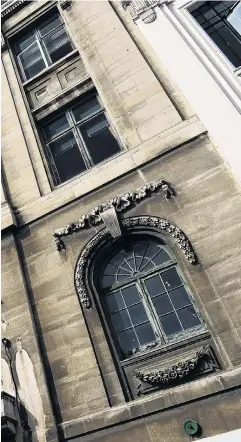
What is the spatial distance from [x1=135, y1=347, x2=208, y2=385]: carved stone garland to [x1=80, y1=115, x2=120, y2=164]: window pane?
5374 mm

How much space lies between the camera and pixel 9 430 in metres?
7.54

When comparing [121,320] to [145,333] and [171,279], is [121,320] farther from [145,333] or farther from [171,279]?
[171,279]

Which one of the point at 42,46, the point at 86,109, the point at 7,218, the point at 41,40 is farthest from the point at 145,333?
the point at 41,40

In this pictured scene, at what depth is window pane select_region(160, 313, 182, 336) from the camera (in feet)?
26.0

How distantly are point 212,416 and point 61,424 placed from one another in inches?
115

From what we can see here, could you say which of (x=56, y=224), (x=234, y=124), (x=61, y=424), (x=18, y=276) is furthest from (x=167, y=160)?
(x=61, y=424)

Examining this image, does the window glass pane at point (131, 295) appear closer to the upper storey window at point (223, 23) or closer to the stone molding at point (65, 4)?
the upper storey window at point (223, 23)

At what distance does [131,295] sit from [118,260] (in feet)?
2.91

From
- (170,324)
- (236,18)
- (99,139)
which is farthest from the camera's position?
(99,139)

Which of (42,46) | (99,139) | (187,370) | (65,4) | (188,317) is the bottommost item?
(187,370)

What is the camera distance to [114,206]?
29.4 ft

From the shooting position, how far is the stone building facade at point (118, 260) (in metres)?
7.27

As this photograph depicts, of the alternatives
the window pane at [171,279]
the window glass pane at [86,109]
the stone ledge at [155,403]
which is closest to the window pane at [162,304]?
the window pane at [171,279]

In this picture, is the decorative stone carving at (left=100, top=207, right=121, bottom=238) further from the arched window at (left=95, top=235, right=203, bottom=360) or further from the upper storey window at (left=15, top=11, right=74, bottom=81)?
the upper storey window at (left=15, top=11, right=74, bottom=81)
